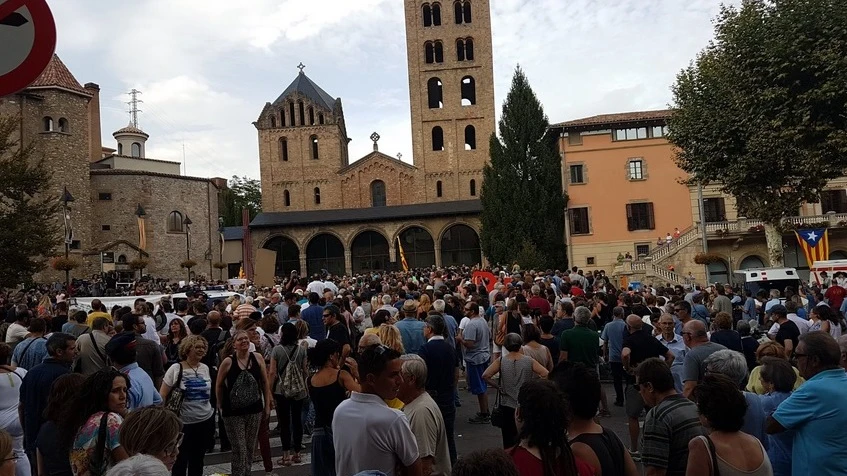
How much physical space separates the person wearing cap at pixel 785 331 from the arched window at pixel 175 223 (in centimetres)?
4542

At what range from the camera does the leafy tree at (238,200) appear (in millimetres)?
78250

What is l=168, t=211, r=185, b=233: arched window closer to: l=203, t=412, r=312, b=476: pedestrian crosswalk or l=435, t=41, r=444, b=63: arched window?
l=435, t=41, r=444, b=63: arched window

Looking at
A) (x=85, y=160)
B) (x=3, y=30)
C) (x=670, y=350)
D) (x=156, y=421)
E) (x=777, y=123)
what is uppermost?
(x=85, y=160)

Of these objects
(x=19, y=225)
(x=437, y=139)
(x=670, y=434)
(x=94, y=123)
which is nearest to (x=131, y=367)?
(x=670, y=434)

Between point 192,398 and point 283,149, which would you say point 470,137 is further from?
point 192,398

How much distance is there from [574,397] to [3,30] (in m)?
3.23

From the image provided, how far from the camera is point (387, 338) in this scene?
657 cm

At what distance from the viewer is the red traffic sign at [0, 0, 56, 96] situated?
9.11 ft

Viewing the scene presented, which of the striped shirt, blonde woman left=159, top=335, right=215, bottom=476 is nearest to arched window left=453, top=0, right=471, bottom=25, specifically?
blonde woman left=159, top=335, right=215, bottom=476

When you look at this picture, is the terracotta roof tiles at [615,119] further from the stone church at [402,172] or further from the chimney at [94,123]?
the chimney at [94,123]

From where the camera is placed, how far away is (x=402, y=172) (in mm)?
52312

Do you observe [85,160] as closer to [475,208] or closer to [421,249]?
[421,249]

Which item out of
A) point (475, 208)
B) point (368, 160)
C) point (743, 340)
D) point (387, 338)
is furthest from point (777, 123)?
point (368, 160)

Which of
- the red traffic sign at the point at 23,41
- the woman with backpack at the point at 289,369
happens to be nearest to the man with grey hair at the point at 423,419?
the red traffic sign at the point at 23,41
